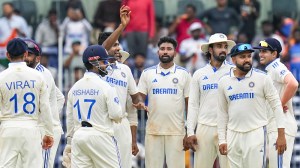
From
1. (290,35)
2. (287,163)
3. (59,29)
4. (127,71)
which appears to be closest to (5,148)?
(127,71)

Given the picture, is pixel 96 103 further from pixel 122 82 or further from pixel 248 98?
pixel 248 98

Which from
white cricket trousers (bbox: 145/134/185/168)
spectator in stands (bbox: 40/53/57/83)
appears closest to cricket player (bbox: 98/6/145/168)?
white cricket trousers (bbox: 145/134/185/168)

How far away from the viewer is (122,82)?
17.0 m

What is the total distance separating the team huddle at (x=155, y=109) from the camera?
597 inches

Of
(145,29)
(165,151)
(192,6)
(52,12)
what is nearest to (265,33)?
(192,6)

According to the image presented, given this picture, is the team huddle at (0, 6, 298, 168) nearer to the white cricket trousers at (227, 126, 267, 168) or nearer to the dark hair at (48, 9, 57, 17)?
the white cricket trousers at (227, 126, 267, 168)

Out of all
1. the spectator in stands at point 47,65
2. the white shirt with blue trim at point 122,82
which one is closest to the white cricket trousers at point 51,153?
the white shirt with blue trim at point 122,82

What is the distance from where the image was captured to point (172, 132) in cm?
1744

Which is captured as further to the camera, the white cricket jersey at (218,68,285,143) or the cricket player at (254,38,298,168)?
the cricket player at (254,38,298,168)

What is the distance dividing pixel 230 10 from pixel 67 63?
12.4 feet

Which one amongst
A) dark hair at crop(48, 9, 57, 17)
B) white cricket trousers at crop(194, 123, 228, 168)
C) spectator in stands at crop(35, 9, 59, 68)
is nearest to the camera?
white cricket trousers at crop(194, 123, 228, 168)

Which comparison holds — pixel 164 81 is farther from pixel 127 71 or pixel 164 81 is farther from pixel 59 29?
pixel 59 29

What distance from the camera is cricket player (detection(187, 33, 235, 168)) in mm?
17156

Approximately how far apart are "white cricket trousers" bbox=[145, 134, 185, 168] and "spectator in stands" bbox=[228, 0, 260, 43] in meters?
7.36
